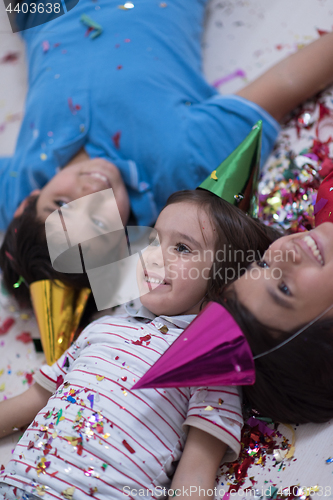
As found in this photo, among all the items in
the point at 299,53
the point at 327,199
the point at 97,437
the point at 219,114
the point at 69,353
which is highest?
the point at 299,53

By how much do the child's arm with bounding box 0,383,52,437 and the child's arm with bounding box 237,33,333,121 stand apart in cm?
84

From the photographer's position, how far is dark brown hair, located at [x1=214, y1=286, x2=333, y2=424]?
0.56 m

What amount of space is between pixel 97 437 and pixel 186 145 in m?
0.68

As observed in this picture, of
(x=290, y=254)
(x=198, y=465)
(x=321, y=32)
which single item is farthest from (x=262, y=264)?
(x=321, y=32)

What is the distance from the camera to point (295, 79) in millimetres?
1046

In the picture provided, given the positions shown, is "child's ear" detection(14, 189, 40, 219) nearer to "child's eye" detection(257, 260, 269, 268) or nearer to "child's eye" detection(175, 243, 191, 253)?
"child's eye" detection(175, 243, 191, 253)

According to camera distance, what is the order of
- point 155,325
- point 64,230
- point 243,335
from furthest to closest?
1. point 64,230
2. point 155,325
3. point 243,335

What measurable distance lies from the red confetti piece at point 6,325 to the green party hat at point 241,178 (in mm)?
569

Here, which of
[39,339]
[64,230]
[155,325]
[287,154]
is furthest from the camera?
[287,154]

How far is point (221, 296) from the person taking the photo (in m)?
0.61

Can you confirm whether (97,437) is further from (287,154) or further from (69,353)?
(287,154)

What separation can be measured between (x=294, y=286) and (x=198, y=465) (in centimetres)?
30

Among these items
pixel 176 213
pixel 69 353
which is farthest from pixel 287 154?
pixel 69 353

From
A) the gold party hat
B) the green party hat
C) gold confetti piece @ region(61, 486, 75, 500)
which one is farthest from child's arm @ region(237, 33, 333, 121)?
gold confetti piece @ region(61, 486, 75, 500)
